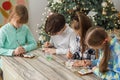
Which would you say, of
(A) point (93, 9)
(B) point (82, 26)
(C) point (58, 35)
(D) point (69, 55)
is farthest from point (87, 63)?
(A) point (93, 9)

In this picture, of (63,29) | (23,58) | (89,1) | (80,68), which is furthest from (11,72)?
(89,1)

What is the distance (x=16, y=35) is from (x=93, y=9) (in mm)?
1590

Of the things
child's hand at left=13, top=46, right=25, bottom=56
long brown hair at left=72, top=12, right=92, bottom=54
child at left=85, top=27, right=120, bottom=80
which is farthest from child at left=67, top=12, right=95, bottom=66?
child's hand at left=13, top=46, right=25, bottom=56

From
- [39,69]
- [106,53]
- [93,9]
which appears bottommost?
[39,69]

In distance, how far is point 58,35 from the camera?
2709 millimetres

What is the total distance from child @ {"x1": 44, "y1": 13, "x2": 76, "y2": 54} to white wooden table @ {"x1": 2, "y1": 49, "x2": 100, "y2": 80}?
0.43 feet

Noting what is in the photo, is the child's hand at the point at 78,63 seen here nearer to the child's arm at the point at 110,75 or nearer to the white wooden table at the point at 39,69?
the white wooden table at the point at 39,69

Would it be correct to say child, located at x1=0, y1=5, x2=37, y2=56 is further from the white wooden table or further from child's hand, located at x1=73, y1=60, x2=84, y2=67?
child's hand, located at x1=73, y1=60, x2=84, y2=67

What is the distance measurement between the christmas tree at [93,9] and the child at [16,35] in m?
1.26

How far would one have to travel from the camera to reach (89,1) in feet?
12.5

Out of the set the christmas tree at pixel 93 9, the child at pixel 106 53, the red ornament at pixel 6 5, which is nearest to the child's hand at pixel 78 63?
the child at pixel 106 53

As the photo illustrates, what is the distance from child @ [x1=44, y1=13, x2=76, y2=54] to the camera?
8.14ft

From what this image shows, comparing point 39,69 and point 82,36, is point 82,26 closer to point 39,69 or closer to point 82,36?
point 82,36

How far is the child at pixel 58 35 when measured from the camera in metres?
2.48
